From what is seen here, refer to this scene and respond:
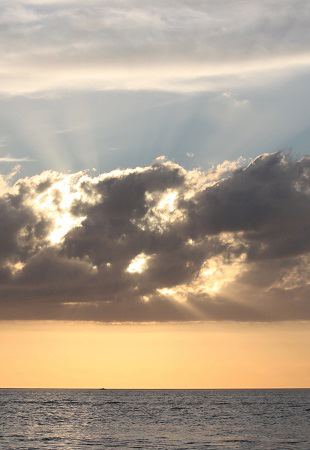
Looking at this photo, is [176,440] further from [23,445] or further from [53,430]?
[53,430]

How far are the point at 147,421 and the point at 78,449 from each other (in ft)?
212

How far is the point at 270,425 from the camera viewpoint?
553 feet

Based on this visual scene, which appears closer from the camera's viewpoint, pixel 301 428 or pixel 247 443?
pixel 247 443

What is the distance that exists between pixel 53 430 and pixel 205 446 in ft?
156

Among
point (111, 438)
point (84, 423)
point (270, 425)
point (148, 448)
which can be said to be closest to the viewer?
point (148, 448)

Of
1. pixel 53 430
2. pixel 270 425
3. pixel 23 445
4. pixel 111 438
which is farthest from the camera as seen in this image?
pixel 270 425

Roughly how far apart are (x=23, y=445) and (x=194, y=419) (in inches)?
2739

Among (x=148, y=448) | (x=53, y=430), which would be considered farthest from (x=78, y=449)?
(x=53, y=430)

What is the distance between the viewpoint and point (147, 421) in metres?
183

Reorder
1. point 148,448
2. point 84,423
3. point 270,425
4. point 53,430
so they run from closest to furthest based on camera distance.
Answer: point 148,448 → point 53,430 → point 270,425 → point 84,423

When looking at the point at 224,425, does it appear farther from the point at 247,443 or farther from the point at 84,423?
the point at 247,443

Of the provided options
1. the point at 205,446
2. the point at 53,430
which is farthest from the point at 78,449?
the point at 53,430

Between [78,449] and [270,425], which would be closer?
[78,449]

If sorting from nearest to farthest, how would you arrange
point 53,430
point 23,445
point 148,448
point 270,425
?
point 148,448, point 23,445, point 53,430, point 270,425
